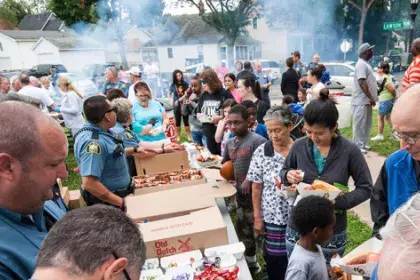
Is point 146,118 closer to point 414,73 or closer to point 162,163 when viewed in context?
point 162,163

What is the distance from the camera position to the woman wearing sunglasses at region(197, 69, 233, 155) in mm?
4777

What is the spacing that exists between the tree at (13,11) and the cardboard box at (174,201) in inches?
2232

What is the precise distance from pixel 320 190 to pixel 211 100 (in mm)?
3089

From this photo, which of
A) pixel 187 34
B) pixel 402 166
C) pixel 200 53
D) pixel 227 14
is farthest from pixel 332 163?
pixel 187 34

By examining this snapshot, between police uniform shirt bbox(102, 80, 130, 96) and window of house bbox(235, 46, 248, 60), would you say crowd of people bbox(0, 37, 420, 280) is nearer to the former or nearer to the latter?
police uniform shirt bbox(102, 80, 130, 96)

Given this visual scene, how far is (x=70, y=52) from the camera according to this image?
30344 mm

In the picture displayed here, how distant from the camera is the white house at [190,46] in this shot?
32.6 meters

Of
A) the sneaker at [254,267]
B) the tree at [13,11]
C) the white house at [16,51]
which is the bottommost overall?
the sneaker at [254,267]

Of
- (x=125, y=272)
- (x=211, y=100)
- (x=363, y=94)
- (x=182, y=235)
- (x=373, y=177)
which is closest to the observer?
(x=125, y=272)

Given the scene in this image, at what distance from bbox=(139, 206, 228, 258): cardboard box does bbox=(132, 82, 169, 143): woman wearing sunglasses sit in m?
2.25

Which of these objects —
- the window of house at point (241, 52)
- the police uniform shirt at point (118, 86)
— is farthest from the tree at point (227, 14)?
the police uniform shirt at point (118, 86)

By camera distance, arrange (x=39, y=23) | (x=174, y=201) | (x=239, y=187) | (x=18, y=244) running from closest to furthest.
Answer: (x=18, y=244), (x=174, y=201), (x=239, y=187), (x=39, y=23)

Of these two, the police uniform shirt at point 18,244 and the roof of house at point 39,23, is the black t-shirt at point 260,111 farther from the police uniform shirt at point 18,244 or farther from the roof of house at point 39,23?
the roof of house at point 39,23

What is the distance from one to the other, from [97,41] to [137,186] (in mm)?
23388
